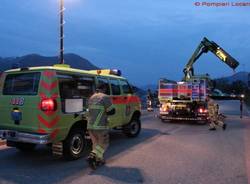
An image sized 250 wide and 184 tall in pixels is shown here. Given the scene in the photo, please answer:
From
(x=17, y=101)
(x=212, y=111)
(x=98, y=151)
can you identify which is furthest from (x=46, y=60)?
(x=98, y=151)

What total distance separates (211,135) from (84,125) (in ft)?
19.3

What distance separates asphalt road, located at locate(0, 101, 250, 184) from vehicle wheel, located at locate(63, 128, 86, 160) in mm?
190

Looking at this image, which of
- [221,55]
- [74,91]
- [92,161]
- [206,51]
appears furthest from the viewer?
[206,51]

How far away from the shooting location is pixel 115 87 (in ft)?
36.1

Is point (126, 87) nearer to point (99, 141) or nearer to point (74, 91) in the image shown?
point (74, 91)

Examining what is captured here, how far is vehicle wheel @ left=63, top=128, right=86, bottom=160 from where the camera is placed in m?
8.52

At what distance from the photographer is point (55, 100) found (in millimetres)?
8016

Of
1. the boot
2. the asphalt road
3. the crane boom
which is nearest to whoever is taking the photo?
the asphalt road

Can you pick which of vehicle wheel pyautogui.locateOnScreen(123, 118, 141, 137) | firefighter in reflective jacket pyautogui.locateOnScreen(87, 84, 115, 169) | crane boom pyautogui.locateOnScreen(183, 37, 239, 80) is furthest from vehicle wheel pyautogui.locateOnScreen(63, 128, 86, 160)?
crane boom pyautogui.locateOnScreen(183, 37, 239, 80)

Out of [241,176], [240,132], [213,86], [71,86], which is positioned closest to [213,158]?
[241,176]

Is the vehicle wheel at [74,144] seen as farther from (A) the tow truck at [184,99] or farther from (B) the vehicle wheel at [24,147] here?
(A) the tow truck at [184,99]

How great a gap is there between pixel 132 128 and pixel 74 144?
373cm

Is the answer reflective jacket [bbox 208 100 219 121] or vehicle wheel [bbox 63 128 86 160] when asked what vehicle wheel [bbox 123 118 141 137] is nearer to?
vehicle wheel [bbox 63 128 86 160]

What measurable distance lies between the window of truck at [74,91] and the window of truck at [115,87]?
1.26 metres
